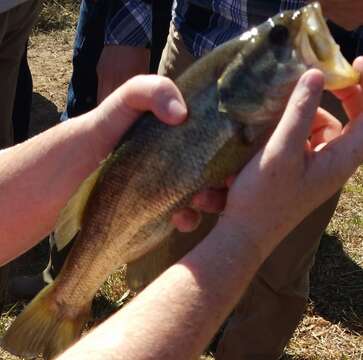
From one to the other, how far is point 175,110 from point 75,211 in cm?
42

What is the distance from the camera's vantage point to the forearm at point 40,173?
2262 mm

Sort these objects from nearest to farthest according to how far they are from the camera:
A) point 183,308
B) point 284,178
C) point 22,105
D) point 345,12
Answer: point 183,308 → point 284,178 → point 345,12 → point 22,105

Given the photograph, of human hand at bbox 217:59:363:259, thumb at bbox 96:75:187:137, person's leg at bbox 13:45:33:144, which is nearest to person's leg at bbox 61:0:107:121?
person's leg at bbox 13:45:33:144

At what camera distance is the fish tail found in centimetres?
219

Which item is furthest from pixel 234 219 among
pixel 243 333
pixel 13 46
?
pixel 13 46

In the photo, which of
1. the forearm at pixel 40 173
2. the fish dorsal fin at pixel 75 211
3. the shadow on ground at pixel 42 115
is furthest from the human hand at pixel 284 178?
the shadow on ground at pixel 42 115

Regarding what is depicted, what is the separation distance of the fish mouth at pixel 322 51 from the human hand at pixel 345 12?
0.68 m

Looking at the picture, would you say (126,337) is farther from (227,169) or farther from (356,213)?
(356,213)

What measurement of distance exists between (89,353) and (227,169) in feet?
2.24

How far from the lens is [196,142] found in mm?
2016

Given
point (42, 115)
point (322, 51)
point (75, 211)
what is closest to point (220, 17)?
point (322, 51)

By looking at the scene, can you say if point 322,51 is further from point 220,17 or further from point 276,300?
point 276,300

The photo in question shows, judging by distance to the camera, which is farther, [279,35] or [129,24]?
[129,24]

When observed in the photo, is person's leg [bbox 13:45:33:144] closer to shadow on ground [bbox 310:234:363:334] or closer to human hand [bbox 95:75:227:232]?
shadow on ground [bbox 310:234:363:334]
